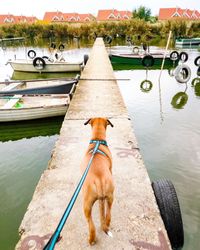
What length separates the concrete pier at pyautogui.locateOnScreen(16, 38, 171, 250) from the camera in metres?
3.23

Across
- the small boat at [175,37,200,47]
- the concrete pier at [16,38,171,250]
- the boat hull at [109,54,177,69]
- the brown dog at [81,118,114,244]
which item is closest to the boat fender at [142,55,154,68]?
the boat hull at [109,54,177,69]

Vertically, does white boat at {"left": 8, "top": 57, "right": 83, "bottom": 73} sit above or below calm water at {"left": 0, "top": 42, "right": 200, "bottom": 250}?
above

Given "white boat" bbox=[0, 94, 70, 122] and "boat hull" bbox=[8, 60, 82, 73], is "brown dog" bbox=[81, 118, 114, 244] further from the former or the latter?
"boat hull" bbox=[8, 60, 82, 73]

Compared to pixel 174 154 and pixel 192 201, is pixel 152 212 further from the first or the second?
pixel 174 154

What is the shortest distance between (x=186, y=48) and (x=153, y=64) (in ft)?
56.3

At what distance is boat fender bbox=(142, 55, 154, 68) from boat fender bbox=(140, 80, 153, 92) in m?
4.38

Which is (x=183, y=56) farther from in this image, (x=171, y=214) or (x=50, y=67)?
(x=171, y=214)

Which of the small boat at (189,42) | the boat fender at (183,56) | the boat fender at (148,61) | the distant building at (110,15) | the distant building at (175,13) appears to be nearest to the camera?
the boat fender at (148,61)

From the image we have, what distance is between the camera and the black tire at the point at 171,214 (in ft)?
12.6

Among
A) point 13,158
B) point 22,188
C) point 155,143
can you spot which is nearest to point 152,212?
point 22,188

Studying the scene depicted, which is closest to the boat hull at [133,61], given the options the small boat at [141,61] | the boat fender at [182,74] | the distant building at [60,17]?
the small boat at [141,61]

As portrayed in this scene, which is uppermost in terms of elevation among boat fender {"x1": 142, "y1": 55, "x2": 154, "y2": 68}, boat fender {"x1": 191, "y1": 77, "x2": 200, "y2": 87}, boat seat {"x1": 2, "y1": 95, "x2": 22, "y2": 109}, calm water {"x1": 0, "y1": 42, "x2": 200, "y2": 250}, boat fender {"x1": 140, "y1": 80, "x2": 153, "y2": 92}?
boat fender {"x1": 142, "y1": 55, "x2": 154, "y2": 68}

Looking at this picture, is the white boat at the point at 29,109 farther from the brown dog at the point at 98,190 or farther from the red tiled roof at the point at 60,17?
the red tiled roof at the point at 60,17

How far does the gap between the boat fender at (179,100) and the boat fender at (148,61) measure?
7366 mm
